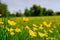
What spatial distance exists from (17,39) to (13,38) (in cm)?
9

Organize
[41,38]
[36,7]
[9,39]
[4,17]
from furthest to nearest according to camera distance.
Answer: [36,7]
[41,38]
[4,17]
[9,39]

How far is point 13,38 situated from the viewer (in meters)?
3.28

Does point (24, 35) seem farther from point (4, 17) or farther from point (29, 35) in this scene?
point (4, 17)

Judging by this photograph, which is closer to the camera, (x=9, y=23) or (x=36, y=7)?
(x=9, y=23)

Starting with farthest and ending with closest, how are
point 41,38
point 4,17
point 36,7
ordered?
1. point 36,7
2. point 41,38
3. point 4,17

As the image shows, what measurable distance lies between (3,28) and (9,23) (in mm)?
156

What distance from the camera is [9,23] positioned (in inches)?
136

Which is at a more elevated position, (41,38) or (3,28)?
(3,28)

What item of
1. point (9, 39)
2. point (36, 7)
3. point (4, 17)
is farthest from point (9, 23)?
point (36, 7)

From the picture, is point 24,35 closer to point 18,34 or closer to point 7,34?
point 18,34

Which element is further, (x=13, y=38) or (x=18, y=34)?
(x=18, y=34)

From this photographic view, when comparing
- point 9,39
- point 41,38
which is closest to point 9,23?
point 9,39

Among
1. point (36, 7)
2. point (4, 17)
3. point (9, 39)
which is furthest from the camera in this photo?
point (36, 7)

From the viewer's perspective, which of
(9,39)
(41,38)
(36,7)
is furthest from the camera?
(36,7)
